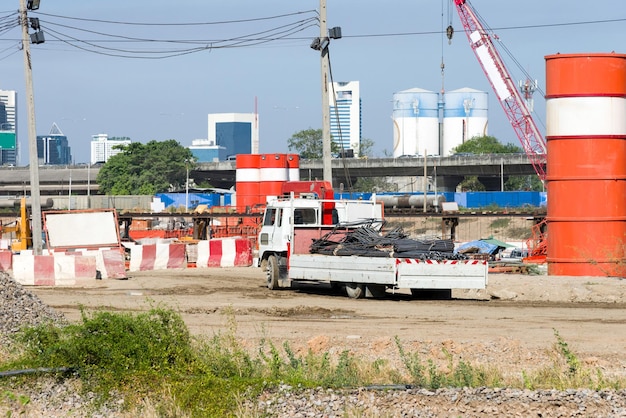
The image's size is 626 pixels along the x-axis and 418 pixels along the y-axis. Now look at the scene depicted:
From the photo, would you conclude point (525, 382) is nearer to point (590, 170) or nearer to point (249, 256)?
point (590, 170)

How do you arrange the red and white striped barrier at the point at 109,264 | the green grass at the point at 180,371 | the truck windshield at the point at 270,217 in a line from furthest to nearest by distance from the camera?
the red and white striped barrier at the point at 109,264 → the truck windshield at the point at 270,217 → the green grass at the point at 180,371

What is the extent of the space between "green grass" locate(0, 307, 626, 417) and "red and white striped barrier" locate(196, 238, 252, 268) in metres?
23.7

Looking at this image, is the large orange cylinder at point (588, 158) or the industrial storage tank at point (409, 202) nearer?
the large orange cylinder at point (588, 158)

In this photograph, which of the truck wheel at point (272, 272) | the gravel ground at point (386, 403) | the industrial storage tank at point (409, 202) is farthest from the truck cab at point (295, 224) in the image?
the industrial storage tank at point (409, 202)

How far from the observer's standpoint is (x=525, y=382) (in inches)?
493

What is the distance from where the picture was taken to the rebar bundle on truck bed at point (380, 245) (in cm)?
2434

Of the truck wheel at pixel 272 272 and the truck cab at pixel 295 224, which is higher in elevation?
the truck cab at pixel 295 224

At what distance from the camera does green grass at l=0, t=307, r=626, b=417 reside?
1153cm

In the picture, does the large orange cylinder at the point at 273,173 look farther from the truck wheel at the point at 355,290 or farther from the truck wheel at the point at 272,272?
the truck wheel at the point at 355,290

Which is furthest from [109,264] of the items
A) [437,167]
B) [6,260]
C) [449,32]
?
[437,167]

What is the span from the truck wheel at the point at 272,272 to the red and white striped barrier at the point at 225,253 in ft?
32.2

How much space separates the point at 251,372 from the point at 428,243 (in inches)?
485

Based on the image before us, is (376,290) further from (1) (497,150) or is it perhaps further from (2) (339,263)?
(1) (497,150)

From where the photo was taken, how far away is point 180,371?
41.9 feet
